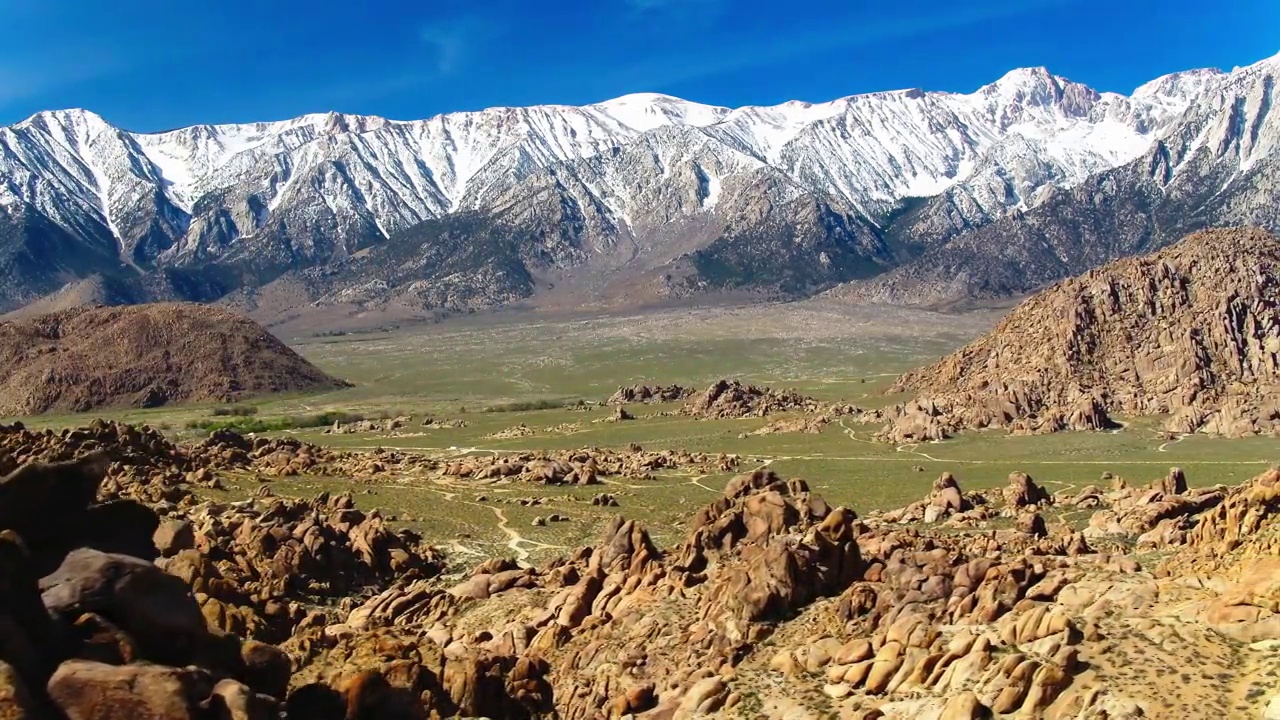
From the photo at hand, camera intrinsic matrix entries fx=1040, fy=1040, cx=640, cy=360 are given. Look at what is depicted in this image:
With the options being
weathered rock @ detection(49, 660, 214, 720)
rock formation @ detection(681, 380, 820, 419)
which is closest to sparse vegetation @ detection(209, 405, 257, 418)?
rock formation @ detection(681, 380, 820, 419)

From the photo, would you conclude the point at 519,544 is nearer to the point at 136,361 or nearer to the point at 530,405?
the point at 530,405

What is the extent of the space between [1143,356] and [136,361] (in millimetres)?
119900

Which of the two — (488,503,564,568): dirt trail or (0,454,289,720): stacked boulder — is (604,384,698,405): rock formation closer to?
(488,503,564,568): dirt trail

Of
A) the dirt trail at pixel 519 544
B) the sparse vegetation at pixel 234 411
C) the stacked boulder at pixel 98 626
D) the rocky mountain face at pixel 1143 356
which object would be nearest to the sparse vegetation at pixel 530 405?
the sparse vegetation at pixel 234 411

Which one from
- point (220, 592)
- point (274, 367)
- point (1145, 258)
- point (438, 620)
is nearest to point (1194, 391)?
point (1145, 258)

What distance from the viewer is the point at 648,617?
26969 mm

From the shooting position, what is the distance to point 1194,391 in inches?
2960

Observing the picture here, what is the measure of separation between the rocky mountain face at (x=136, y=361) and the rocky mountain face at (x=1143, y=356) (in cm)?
9360

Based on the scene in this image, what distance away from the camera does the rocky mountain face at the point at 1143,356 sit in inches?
2950

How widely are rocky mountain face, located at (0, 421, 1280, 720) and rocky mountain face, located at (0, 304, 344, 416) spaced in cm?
10472

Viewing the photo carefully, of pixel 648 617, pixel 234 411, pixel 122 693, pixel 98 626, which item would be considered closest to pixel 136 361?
pixel 234 411

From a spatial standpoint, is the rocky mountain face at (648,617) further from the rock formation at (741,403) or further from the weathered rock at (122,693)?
the rock formation at (741,403)

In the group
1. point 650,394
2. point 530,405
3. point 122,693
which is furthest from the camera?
point 530,405

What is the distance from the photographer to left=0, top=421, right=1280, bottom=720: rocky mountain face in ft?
52.5
